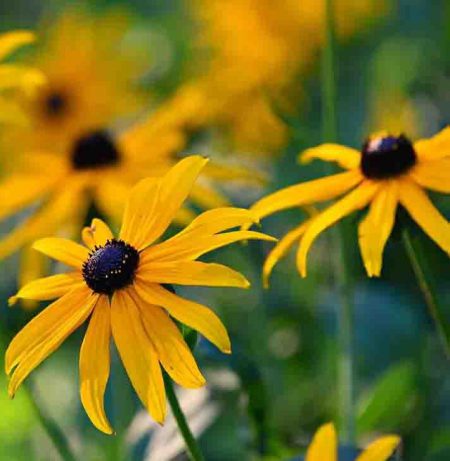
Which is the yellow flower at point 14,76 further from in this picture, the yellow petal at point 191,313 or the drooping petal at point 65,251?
the yellow petal at point 191,313

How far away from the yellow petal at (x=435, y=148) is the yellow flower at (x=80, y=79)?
0.96m

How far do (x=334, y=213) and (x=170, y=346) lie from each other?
26 cm

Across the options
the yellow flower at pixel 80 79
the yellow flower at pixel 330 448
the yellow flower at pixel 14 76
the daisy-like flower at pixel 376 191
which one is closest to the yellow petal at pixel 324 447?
the yellow flower at pixel 330 448

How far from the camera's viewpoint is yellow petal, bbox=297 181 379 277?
3.93ft

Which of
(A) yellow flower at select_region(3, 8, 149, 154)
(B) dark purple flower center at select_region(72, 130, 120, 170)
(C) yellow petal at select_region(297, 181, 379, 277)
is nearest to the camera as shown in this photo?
(C) yellow petal at select_region(297, 181, 379, 277)

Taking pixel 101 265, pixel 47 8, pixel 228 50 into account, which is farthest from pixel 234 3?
pixel 101 265

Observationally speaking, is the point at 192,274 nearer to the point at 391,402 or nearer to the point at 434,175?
the point at 434,175

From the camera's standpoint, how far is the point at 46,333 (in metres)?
1.08

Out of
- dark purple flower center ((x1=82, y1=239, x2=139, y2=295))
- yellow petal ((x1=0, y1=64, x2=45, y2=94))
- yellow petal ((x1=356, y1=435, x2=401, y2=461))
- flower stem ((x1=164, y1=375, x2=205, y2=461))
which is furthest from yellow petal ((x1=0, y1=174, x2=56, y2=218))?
yellow petal ((x1=356, y1=435, x2=401, y2=461))

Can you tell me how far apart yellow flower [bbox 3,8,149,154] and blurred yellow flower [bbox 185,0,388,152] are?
0.17 m

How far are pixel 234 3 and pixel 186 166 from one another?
4.55ft

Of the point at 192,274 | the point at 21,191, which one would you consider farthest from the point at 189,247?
the point at 21,191

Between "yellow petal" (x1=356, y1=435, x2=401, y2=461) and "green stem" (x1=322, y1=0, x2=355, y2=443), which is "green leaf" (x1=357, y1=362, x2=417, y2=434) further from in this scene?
"yellow petal" (x1=356, y1=435, x2=401, y2=461)

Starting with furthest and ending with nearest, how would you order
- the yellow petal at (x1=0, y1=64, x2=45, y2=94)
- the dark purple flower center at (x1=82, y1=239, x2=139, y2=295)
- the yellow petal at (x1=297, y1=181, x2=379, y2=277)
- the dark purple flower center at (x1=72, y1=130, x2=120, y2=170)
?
the dark purple flower center at (x1=72, y1=130, x2=120, y2=170) < the yellow petal at (x1=0, y1=64, x2=45, y2=94) < the yellow petal at (x1=297, y1=181, x2=379, y2=277) < the dark purple flower center at (x1=82, y1=239, x2=139, y2=295)
